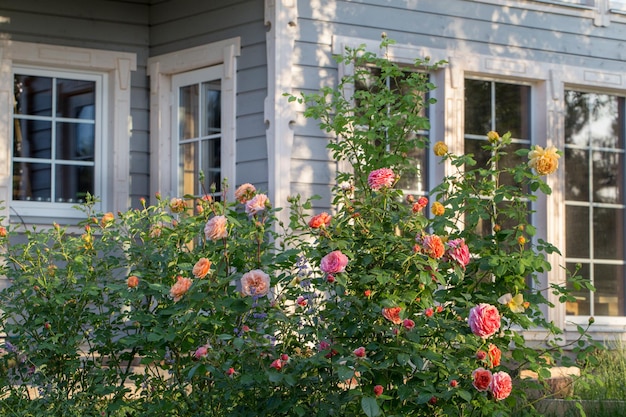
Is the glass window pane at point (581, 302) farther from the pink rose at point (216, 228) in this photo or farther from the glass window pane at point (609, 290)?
the pink rose at point (216, 228)

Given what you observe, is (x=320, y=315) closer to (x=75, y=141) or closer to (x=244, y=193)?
(x=244, y=193)

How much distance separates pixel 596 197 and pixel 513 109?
1.10 m

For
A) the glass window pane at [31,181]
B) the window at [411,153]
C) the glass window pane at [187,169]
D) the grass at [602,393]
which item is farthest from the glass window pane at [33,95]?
the grass at [602,393]

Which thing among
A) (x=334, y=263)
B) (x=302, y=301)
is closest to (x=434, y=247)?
(x=334, y=263)

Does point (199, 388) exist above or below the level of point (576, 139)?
below

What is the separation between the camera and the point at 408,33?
27.5 ft

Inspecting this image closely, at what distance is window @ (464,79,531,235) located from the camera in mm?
8719

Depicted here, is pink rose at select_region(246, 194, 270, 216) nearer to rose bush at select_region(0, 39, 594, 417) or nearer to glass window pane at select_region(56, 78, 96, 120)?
rose bush at select_region(0, 39, 594, 417)

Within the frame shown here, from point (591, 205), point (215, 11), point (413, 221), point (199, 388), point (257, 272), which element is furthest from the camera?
point (591, 205)

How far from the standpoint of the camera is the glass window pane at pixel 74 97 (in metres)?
8.52

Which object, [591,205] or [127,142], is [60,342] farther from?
[591,205]

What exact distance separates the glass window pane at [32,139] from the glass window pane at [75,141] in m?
0.08

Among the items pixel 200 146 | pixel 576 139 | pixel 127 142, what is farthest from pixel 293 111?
pixel 576 139

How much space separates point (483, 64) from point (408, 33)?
72cm
